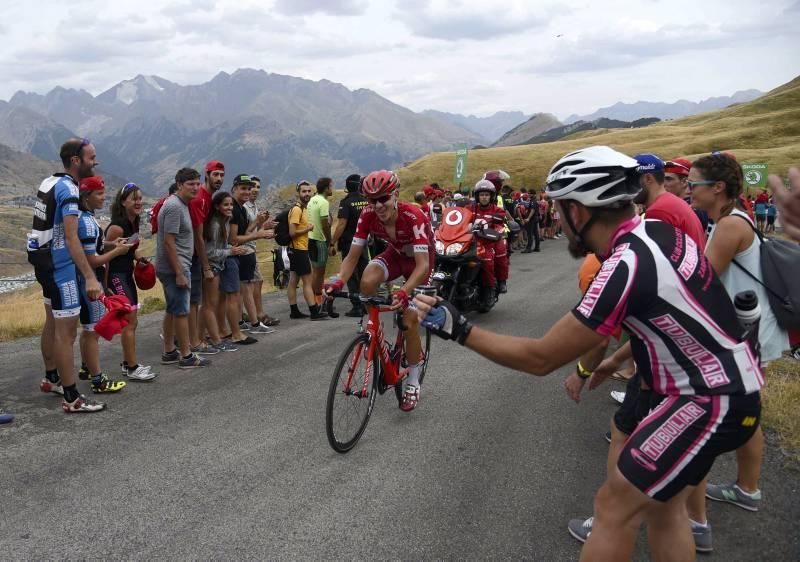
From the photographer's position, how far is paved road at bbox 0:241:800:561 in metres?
3.52

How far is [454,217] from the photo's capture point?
9.54m

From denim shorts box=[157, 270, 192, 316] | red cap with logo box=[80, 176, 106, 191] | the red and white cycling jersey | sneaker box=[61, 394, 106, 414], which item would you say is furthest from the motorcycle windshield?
sneaker box=[61, 394, 106, 414]

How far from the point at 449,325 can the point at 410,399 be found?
123 inches

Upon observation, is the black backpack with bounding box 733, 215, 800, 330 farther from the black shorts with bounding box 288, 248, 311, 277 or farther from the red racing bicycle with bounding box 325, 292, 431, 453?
the black shorts with bounding box 288, 248, 311, 277

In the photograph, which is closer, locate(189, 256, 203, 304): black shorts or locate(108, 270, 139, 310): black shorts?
locate(108, 270, 139, 310): black shorts

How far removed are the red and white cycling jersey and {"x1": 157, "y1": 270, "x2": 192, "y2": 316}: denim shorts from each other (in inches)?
98.7

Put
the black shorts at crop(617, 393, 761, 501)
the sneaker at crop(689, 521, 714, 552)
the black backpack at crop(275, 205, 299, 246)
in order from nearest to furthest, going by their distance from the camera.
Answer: the black shorts at crop(617, 393, 761, 501) < the sneaker at crop(689, 521, 714, 552) < the black backpack at crop(275, 205, 299, 246)

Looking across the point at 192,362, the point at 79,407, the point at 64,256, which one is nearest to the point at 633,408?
the point at 79,407

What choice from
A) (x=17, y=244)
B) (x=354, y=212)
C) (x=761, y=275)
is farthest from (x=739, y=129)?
(x=17, y=244)

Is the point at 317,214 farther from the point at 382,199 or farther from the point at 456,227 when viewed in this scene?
the point at 382,199

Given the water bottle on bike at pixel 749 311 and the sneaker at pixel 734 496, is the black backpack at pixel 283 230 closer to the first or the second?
the sneaker at pixel 734 496

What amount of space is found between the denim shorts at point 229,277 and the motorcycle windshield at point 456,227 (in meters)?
3.27

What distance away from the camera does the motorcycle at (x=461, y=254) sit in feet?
30.1

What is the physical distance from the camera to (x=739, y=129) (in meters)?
64.2
